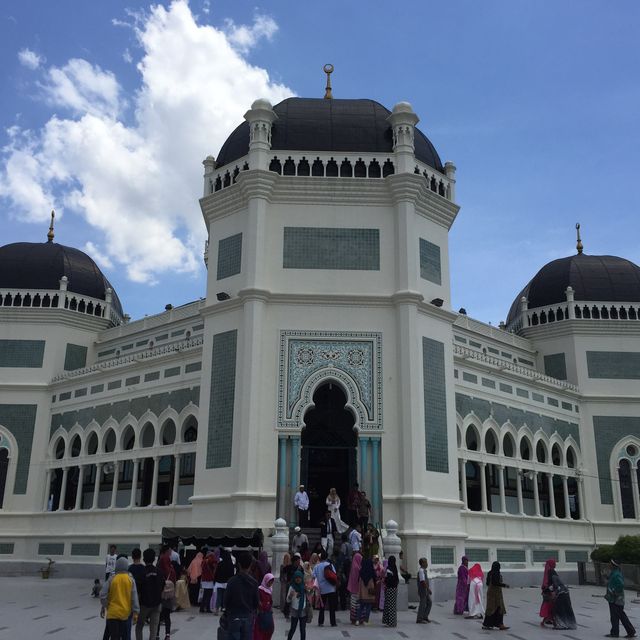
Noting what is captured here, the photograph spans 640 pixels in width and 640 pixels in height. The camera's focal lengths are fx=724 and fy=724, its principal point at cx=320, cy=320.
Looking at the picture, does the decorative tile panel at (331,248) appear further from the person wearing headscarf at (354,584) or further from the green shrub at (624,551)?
the green shrub at (624,551)

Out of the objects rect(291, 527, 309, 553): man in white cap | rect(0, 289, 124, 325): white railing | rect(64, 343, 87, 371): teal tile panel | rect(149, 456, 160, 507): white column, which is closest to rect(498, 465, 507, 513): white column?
rect(291, 527, 309, 553): man in white cap

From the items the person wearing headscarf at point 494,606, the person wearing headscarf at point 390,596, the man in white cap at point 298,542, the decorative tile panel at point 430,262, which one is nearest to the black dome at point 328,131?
the decorative tile panel at point 430,262

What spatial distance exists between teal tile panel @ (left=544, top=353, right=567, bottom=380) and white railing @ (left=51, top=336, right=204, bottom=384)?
16.3 meters

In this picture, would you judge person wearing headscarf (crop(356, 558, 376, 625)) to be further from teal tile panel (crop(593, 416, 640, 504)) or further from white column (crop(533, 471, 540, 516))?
teal tile panel (crop(593, 416, 640, 504))

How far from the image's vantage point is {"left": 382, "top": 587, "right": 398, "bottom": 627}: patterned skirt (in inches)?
558

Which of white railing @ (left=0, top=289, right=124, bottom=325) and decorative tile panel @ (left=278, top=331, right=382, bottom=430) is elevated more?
white railing @ (left=0, top=289, right=124, bottom=325)

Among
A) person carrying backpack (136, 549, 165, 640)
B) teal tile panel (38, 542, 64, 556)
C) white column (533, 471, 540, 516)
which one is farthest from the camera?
white column (533, 471, 540, 516)

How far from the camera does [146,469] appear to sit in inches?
1056

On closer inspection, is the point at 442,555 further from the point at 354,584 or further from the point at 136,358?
the point at 136,358

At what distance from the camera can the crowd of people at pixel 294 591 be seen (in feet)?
29.9

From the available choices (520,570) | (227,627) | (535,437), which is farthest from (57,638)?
(535,437)

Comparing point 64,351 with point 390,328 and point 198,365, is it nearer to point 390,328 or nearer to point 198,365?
point 198,365

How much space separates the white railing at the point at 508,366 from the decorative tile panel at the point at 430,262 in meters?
4.23

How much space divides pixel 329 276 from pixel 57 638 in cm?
1262
